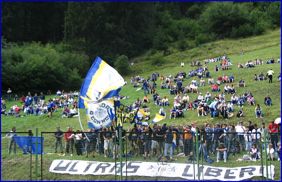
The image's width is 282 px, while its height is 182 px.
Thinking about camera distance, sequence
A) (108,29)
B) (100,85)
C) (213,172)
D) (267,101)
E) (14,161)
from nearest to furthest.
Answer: (213,172) → (14,161) → (100,85) → (267,101) → (108,29)

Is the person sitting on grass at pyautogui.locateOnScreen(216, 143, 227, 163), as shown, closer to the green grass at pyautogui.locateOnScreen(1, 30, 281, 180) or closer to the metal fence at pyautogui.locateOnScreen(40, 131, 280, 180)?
the metal fence at pyautogui.locateOnScreen(40, 131, 280, 180)

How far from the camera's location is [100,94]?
24.0 metres

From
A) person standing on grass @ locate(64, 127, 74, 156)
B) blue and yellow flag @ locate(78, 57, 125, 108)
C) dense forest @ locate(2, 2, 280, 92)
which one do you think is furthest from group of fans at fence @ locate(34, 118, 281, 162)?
dense forest @ locate(2, 2, 280, 92)

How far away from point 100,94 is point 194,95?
2262cm

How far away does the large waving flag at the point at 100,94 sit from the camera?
23.0 meters

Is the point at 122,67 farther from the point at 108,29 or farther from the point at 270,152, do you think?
the point at 270,152

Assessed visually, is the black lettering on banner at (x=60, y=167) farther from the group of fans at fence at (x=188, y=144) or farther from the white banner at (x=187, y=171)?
the white banner at (x=187, y=171)

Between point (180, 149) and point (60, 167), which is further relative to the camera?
point (60, 167)

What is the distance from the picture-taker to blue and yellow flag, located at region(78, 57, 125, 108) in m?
23.9

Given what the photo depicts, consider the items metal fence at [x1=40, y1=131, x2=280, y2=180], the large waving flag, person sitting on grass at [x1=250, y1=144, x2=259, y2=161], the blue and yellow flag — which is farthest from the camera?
the blue and yellow flag

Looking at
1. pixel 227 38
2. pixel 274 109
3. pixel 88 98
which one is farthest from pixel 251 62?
pixel 88 98

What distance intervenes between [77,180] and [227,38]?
71169 mm

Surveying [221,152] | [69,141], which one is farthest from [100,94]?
[221,152]

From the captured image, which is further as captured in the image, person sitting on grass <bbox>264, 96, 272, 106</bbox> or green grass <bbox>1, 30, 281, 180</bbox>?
person sitting on grass <bbox>264, 96, 272, 106</bbox>
